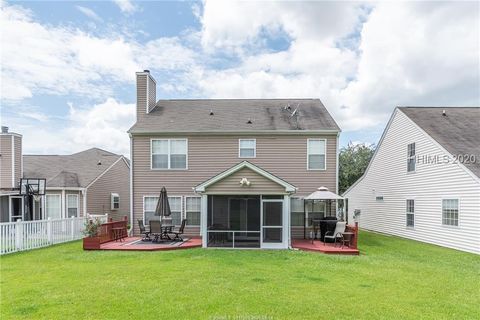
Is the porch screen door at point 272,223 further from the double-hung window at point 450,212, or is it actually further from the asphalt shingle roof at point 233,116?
the double-hung window at point 450,212

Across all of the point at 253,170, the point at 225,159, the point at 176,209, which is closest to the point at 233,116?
the point at 225,159

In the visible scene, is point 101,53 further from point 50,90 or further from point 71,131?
point 71,131

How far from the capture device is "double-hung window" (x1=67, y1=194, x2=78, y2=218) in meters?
16.8

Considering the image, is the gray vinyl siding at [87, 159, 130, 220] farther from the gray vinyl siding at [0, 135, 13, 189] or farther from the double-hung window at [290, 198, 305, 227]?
the double-hung window at [290, 198, 305, 227]

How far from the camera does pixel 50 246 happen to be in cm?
1256

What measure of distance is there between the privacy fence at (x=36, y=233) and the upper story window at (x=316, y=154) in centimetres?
1132

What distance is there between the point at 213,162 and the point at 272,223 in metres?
4.50

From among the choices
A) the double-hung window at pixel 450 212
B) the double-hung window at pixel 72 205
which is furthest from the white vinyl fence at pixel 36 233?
the double-hung window at pixel 450 212

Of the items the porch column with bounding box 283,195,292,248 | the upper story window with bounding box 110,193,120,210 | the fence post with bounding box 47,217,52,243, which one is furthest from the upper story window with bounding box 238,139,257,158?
the upper story window with bounding box 110,193,120,210

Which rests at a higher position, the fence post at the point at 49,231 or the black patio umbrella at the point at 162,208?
the black patio umbrella at the point at 162,208

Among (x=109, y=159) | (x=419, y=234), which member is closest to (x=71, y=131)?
(x=109, y=159)

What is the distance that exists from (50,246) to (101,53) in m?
8.66

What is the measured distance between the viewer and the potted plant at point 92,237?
11.4 meters

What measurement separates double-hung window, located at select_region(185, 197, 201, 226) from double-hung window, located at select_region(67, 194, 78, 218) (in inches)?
258
